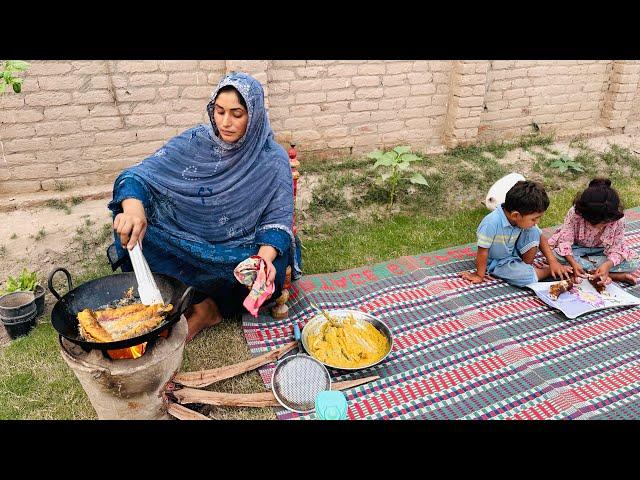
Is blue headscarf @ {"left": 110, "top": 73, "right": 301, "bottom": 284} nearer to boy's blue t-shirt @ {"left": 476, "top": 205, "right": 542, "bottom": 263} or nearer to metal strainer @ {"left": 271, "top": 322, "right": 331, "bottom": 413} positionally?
metal strainer @ {"left": 271, "top": 322, "right": 331, "bottom": 413}

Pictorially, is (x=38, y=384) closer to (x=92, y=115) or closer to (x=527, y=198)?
(x=92, y=115)

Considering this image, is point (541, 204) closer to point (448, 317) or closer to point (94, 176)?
point (448, 317)

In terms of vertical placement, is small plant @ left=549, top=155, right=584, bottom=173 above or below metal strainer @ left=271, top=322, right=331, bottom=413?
above

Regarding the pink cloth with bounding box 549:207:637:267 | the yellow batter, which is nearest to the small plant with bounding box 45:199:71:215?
the yellow batter

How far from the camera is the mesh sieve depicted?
Result: 2.87 metres

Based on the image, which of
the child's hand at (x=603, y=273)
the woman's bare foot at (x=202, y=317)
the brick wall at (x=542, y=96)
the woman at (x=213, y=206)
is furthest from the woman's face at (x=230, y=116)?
the brick wall at (x=542, y=96)

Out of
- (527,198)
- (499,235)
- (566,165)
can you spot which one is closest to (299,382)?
(499,235)

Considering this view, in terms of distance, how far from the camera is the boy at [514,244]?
368 cm

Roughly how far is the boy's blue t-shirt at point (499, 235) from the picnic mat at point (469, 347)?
29 cm

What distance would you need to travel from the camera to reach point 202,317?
3416mm

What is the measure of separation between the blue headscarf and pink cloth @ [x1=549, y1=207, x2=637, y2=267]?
2246 mm

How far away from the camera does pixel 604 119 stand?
7.22 m
